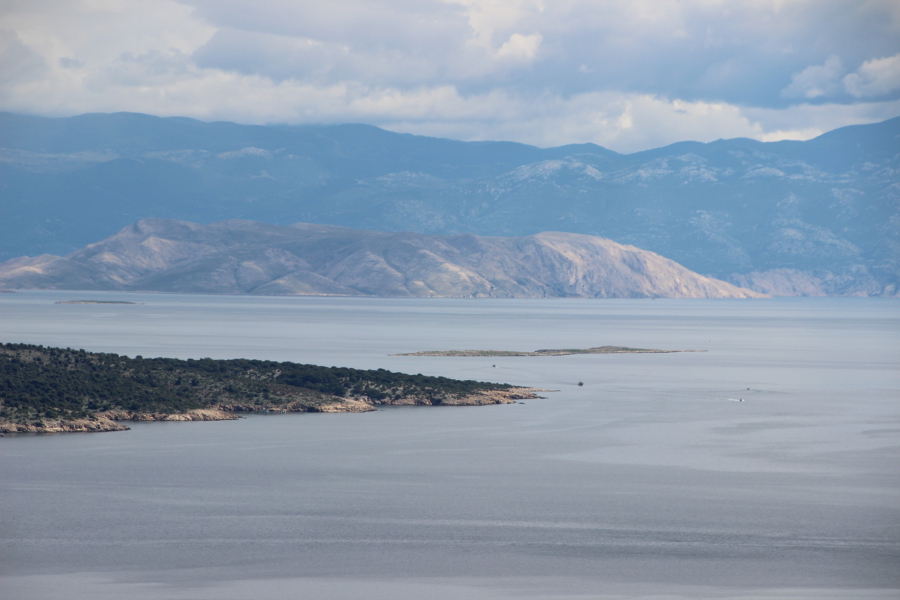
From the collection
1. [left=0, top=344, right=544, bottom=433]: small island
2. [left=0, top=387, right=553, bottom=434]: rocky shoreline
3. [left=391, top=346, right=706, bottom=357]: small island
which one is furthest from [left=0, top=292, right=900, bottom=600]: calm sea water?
[left=391, top=346, right=706, bottom=357]: small island

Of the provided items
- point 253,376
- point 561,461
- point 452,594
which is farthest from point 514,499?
point 253,376

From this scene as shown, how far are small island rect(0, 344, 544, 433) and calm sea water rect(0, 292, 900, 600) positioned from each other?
9.44 feet

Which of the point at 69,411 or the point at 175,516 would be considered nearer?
the point at 175,516

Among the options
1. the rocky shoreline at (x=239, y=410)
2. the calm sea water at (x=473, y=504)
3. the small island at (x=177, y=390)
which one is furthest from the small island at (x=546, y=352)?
the calm sea water at (x=473, y=504)

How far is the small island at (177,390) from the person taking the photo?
6819cm

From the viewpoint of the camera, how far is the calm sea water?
34.8m

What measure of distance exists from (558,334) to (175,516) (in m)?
155

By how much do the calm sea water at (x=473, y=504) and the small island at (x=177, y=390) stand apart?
2.88m

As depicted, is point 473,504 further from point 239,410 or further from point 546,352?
point 546,352

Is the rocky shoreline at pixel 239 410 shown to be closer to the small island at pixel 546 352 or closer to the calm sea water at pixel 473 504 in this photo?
the calm sea water at pixel 473 504

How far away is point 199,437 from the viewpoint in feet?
214

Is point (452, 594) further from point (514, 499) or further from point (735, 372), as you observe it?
point (735, 372)

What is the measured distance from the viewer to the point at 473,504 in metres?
46.5

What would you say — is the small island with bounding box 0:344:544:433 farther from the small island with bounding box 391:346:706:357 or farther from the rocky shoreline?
the small island with bounding box 391:346:706:357
